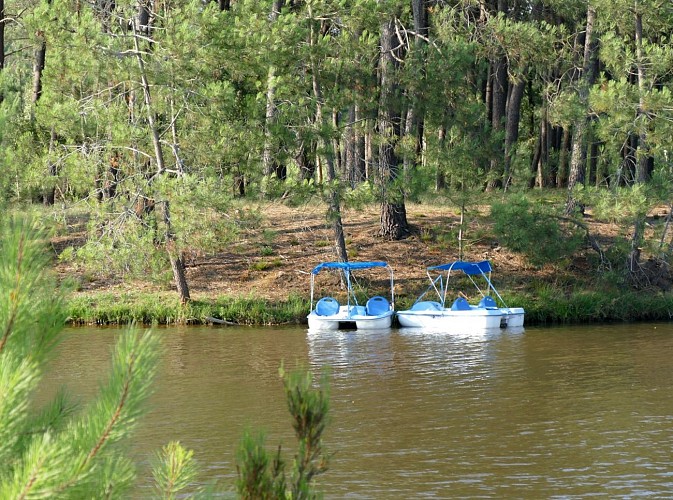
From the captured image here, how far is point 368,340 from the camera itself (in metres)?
20.2

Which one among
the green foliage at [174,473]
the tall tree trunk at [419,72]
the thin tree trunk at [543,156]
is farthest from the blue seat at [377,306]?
the green foliage at [174,473]

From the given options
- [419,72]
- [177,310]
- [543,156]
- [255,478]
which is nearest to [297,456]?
[255,478]

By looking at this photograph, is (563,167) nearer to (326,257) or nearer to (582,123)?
(582,123)

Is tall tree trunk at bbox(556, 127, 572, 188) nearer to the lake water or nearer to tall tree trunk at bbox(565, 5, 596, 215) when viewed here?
tall tree trunk at bbox(565, 5, 596, 215)

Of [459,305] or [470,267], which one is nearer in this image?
[459,305]

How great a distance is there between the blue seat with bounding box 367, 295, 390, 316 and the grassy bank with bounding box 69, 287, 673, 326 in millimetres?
869

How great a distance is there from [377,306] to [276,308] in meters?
2.30

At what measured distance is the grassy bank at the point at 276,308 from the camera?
21.8 m

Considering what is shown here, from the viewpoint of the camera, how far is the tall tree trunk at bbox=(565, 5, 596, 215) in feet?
78.8

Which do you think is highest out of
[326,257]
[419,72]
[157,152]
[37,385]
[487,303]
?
[419,72]

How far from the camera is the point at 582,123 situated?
23891 mm

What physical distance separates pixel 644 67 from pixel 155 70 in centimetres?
1087

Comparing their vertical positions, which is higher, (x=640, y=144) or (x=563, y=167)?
(x=563, y=167)

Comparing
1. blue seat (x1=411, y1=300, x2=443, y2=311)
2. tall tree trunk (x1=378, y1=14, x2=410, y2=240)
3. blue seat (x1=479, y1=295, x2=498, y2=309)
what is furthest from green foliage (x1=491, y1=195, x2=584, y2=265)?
tall tree trunk (x1=378, y1=14, x2=410, y2=240)
